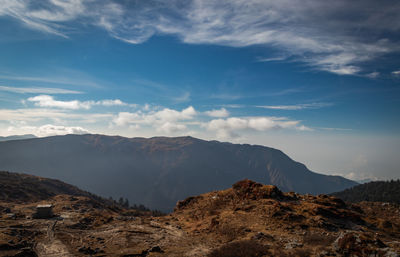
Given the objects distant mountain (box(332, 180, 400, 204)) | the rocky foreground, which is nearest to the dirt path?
the rocky foreground

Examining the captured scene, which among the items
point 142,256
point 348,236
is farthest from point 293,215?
Result: point 142,256

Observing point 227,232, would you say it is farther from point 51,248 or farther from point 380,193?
point 380,193

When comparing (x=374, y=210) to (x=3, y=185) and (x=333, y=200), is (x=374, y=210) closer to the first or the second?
(x=333, y=200)

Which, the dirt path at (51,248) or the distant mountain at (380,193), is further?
the distant mountain at (380,193)

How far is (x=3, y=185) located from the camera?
243ft

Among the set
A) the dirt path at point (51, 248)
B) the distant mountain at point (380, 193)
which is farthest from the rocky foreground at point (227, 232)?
the distant mountain at point (380, 193)

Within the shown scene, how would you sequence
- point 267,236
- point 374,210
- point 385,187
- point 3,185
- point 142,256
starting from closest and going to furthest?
point 142,256 < point 267,236 < point 374,210 < point 3,185 < point 385,187

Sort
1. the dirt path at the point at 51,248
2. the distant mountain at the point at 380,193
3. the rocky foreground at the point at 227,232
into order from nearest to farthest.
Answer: the rocky foreground at the point at 227,232 → the dirt path at the point at 51,248 → the distant mountain at the point at 380,193

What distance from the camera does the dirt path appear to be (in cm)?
2252

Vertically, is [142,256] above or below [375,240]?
below

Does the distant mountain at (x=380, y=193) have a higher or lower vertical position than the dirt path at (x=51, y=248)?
lower

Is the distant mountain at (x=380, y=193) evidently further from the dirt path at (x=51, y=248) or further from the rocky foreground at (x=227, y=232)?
the dirt path at (x=51, y=248)

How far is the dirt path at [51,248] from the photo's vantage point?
73.9 ft

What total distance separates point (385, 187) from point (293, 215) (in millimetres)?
130001
